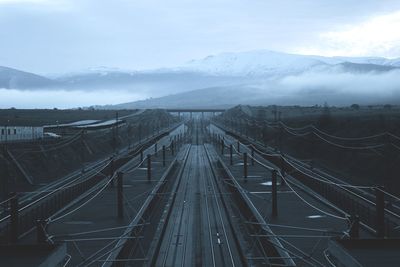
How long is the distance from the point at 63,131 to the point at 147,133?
1947 cm

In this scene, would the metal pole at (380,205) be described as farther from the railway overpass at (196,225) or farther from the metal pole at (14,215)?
the metal pole at (14,215)

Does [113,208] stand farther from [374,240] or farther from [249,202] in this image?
[374,240]

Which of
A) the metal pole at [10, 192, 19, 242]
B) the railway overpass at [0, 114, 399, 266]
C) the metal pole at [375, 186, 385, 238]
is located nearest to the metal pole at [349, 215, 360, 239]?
the railway overpass at [0, 114, 399, 266]

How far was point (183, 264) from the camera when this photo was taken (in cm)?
1127

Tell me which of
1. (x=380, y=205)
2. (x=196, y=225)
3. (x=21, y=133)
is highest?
(x=21, y=133)

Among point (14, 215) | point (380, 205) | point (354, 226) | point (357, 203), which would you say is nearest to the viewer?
A: point (354, 226)

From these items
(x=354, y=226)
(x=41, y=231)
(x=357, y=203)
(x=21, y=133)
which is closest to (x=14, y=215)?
(x=41, y=231)

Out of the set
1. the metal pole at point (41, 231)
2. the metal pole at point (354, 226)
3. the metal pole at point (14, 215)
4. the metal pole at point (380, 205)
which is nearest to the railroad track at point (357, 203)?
the metal pole at point (380, 205)

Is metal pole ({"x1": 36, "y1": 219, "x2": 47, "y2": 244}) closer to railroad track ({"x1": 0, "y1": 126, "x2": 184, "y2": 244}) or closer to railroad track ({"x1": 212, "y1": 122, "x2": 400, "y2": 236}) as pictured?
railroad track ({"x1": 0, "y1": 126, "x2": 184, "y2": 244})

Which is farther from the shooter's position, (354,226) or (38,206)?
(38,206)

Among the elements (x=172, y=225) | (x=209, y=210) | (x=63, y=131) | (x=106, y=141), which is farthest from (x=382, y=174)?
(x=63, y=131)

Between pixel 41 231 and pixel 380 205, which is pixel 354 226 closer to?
pixel 380 205

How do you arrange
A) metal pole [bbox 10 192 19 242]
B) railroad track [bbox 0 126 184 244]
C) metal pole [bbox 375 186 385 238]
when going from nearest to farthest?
metal pole [bbox 375 186 385 238] → metal pole [bbox 10 192 19 242] → railroad track [bbox 0 126 184 244]

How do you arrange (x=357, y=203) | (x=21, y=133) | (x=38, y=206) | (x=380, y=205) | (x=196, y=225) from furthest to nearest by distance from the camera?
1. (x=21, y=133)
2. (x=196, y=225)
3. (x=357, y=203)
4. (x=38, y=206)
5. (x=380, y=205)
